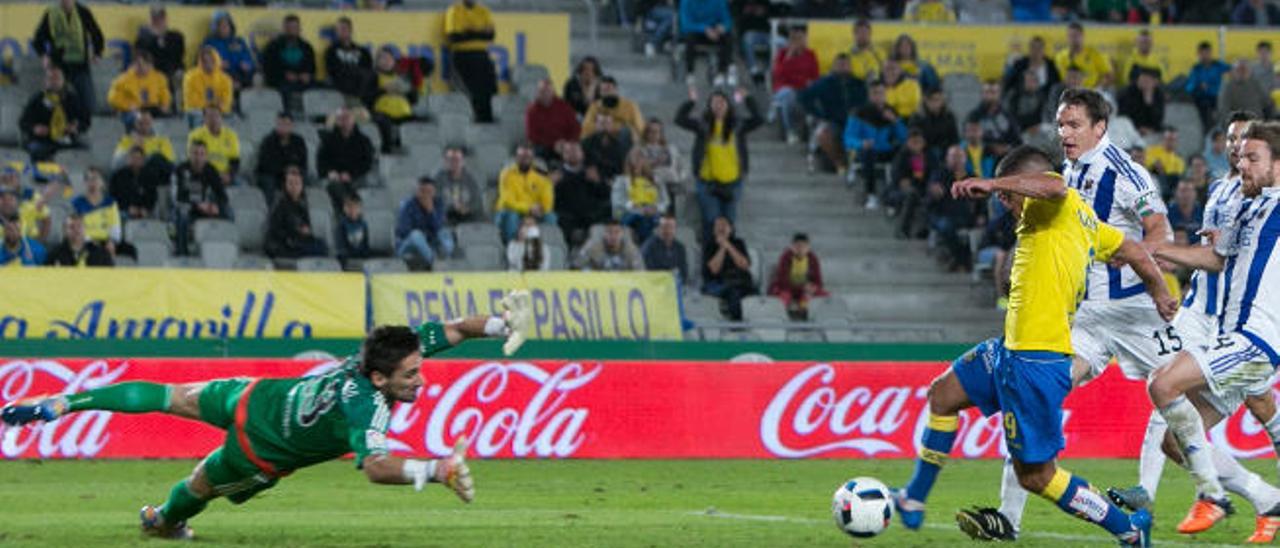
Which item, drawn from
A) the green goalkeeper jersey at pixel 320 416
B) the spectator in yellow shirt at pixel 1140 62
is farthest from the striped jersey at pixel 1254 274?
the spectator in yellow shirt at pixel 1140 62

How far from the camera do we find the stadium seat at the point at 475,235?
24.1 meters

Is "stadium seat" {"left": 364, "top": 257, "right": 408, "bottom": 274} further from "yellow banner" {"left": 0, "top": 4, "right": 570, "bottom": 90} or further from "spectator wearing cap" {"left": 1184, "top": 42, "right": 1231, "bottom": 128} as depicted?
"spectator wearing cap" {"left": 1184, "top": 42, "right": 1231, "bottom": 128}

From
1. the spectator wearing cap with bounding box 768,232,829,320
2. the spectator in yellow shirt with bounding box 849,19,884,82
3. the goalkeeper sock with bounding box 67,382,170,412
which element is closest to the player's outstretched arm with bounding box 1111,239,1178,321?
the goalkeeper sock with bounding box 67,382,170,412

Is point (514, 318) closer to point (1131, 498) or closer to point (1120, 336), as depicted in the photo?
point (1131, 498)

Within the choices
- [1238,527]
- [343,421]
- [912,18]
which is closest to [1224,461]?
[1238,527]

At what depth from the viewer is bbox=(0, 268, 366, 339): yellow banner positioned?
2086 cm

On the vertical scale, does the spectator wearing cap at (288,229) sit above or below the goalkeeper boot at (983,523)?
below

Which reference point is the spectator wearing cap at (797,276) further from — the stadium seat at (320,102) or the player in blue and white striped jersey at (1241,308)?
the player in blue and white striped jersey at (1241,308)

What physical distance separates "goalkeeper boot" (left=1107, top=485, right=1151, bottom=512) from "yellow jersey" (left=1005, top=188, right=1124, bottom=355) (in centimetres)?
190

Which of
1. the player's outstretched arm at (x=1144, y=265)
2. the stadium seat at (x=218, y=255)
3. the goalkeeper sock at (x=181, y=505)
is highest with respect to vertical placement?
the player's outstretched arm at (x=1144, y=265)

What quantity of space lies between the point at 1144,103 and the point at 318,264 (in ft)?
36.3

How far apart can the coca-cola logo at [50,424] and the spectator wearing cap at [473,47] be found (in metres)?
8.94

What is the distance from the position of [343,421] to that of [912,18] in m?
20.0

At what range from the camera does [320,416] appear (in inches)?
444
